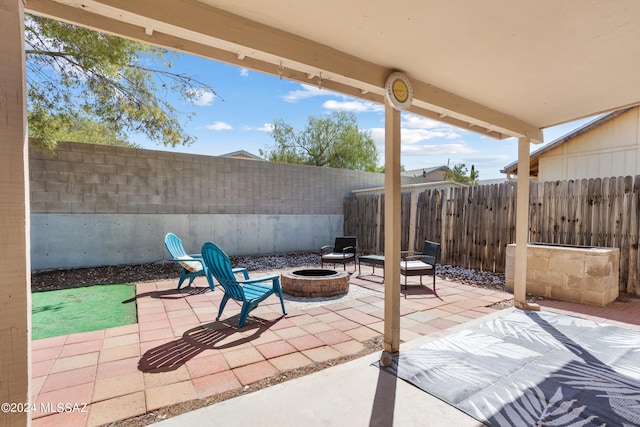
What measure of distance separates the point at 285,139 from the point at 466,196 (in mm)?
16737

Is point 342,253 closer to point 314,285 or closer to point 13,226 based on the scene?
point 314,285

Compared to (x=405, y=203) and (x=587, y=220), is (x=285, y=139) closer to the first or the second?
(x=405, y=203)

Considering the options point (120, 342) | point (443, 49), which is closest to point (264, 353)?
point (120, 342)

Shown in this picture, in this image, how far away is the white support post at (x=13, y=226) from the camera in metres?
1.20

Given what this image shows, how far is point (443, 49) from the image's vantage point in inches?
85.8

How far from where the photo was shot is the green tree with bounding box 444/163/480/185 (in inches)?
1064

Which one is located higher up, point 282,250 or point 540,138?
point 540,138

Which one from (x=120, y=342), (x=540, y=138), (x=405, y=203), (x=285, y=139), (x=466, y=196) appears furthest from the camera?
(x=285, y=139)

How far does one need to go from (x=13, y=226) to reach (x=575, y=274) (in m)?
5.69

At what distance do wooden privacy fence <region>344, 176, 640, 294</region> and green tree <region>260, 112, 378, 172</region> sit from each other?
42.1ft

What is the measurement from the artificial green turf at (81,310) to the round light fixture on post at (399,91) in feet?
12.0

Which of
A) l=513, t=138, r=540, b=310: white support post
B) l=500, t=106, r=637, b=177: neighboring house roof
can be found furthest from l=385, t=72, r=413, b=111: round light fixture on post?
l=500, t=106, r=637, b=177: neighboring house roof

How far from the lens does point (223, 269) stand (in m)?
3.30

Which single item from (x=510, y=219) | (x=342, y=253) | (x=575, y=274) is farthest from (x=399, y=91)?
(x=510, y=219)
